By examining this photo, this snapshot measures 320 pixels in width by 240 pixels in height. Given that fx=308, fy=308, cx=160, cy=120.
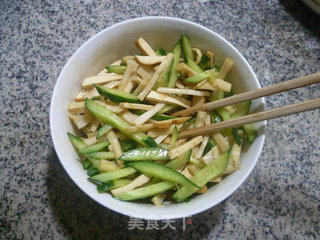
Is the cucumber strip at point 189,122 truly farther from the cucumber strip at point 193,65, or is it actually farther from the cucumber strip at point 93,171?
the cucumber strip at point 93,171

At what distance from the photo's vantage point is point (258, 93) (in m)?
0.89

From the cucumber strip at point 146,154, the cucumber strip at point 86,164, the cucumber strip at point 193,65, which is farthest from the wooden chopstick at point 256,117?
the cucumber strip at point 86,164

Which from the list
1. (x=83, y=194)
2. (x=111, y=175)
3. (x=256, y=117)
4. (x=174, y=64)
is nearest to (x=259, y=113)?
(x=256, y=117)

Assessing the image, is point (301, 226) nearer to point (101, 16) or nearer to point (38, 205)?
point (38, 205)

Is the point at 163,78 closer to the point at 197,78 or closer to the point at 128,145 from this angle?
the point at 197,78

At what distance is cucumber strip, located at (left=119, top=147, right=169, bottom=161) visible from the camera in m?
0.96

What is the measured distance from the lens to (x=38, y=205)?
120 centimetres

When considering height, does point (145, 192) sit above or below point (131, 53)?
below

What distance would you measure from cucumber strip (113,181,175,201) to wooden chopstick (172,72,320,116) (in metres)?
0.25

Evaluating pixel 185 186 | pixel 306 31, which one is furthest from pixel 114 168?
pixel 306 31

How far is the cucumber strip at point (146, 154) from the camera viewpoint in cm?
96

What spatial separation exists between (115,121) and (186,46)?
36 centimetres

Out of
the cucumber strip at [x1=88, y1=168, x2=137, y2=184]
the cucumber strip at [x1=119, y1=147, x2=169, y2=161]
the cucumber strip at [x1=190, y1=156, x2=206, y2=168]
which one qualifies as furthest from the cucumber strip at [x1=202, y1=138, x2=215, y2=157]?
the cucumber strip at [x1=88, y1=168, x2=137, y2=184]

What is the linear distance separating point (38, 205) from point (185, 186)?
24.4 inches
